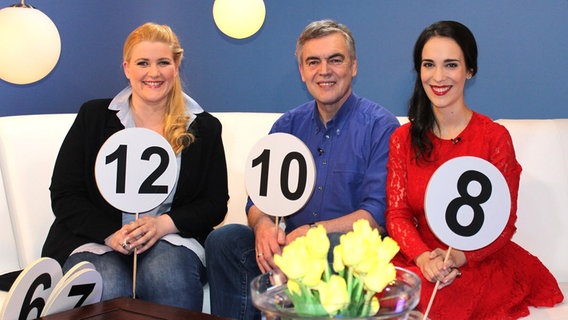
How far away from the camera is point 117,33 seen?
395cm

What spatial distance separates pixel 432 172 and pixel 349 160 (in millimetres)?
291

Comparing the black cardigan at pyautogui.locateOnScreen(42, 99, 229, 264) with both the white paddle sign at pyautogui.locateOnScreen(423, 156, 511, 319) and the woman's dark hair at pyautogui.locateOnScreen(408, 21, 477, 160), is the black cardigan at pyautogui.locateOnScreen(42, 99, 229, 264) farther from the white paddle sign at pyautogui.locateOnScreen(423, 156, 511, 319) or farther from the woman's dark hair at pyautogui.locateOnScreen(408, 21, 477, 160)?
the white paddle sign at pyautogui.locateOnScreen(423, 156, 511, 319)

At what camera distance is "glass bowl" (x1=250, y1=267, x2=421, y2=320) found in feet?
3.75

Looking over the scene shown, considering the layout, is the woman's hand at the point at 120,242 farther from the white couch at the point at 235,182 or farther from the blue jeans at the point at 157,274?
the white couch at the point at 235,182

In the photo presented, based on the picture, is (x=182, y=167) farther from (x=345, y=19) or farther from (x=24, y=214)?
(x=345, y=19)

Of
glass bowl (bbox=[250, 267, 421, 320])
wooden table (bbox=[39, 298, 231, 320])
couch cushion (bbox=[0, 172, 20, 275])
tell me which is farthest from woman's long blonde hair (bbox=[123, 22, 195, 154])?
glass bowl (bbox=[250, 267, 421, 320])

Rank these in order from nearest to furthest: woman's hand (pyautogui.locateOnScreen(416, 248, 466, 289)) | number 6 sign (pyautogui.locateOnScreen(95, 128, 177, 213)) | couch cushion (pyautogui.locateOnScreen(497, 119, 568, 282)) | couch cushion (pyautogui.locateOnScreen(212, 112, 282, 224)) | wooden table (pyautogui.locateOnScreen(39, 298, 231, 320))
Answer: wooden table (pyautogui.locateOnScreen(39, 298, 231, 320)) → woman's hand (pyautogui.locateOnScreen(416, 248, 466, 289)) → number 6 sign (pyautogui.locateOnScreen(95, 128, 177, 213)) → couch cushion (pyautogui.locateOnScreen(497, 119, 568, 282)) → couch cushion (pyautogui.locateOnScreen(212, 112, 282, 224))

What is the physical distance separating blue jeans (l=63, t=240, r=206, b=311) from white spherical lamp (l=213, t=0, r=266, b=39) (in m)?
1.31

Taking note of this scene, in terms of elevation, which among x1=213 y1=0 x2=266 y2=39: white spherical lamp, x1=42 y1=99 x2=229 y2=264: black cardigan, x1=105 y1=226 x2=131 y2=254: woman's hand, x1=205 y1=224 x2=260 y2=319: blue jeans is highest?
x1=213 y1=0 x2=266 y2=39: white spherical lamp

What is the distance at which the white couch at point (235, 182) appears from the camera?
243cm

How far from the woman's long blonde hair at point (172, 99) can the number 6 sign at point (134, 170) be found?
0.85ft

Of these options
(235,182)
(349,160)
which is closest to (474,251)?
(349,160)

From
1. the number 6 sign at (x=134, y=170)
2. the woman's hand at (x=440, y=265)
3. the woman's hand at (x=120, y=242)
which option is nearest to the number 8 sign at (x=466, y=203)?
the woman's hand at (x=440, y=265)

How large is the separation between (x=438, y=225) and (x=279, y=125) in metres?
0.95
